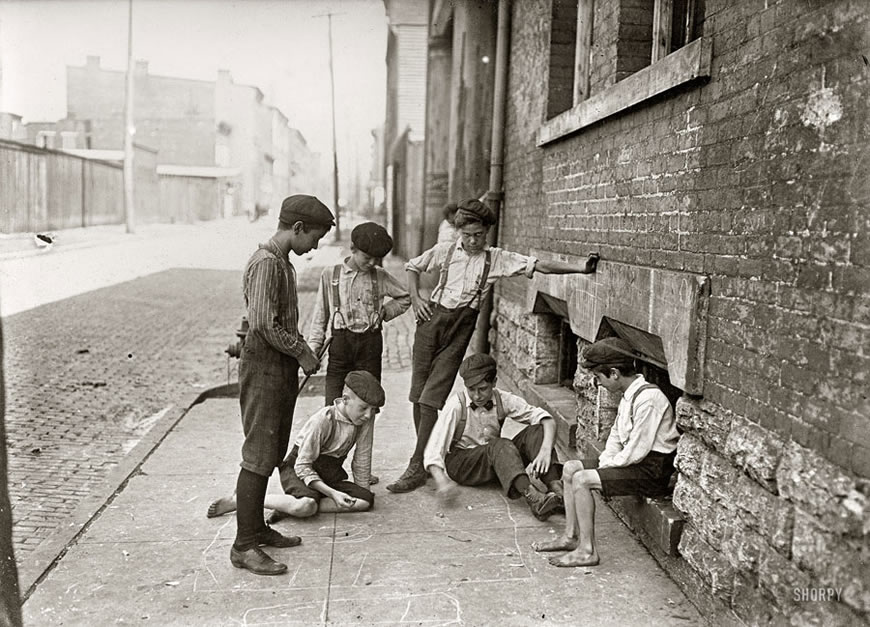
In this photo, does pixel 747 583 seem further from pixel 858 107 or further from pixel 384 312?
pixel 384 312

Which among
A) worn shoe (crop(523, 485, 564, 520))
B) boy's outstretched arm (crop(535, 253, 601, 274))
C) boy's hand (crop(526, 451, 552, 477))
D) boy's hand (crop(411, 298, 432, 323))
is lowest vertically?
worn shoe (crop(523, 485, 564, 520))

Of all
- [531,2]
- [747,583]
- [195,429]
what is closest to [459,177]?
[531,2]

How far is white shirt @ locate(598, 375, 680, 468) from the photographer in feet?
13.7

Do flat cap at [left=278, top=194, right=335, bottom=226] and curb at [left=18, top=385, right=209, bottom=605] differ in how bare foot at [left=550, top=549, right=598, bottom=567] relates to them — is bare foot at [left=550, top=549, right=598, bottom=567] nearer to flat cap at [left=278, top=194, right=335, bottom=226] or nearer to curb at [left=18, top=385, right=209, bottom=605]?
flat cap at [left=278, top=194, right=335, bottom=226]

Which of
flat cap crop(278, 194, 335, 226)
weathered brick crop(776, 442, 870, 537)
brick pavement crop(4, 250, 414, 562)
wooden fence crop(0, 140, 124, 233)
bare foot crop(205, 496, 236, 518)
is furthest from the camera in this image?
wooden fence crop(0, 140, 124, 233)

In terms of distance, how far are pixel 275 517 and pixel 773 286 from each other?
3.03 meters

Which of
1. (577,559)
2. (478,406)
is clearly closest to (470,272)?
(478,406)

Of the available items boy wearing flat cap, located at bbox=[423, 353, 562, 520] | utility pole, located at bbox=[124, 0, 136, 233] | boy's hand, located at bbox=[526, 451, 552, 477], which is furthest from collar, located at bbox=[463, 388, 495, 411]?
utility pole, located at bbox=[124, 0, 136, 233]

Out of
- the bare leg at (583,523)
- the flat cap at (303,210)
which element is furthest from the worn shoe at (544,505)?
the flat cap at (303,210)

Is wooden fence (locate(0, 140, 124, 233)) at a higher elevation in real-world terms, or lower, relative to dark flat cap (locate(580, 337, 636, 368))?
higher

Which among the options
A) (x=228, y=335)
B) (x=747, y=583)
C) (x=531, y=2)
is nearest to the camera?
(x=747, y=583)

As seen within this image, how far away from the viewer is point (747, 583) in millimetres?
3373

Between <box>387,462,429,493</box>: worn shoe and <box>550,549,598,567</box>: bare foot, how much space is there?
1.39 meters

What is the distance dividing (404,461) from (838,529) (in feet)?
12.3
